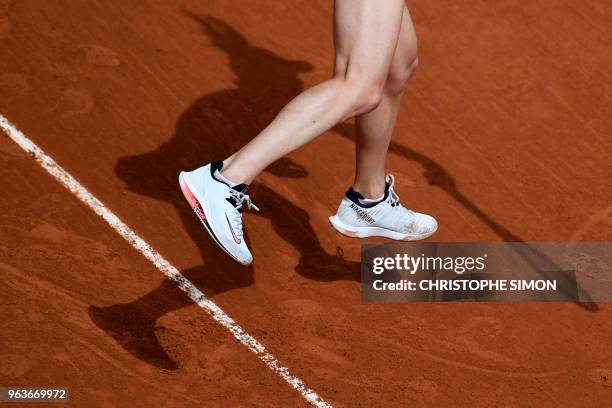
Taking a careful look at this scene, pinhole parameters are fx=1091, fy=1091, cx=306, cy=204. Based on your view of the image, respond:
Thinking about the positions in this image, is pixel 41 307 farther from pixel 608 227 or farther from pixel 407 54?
pixel 608 227

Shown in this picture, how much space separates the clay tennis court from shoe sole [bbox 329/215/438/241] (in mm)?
146

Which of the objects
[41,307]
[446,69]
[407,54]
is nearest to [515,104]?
[446,69]

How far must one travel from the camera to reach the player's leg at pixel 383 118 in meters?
6.07

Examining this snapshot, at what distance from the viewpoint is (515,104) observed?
817 centimetres

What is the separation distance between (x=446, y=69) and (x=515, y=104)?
61cm

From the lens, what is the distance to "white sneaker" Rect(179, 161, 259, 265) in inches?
218

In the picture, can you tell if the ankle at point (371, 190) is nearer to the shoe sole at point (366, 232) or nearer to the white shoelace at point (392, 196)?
the white shoelace at point (392, 196)

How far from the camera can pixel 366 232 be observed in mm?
6984

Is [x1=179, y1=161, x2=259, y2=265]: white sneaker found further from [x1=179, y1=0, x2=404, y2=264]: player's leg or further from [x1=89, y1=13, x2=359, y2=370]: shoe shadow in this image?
[x1=89, y1=13, x2=359, y2=370]: shoe shadow

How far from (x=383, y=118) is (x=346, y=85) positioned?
2.91 ft

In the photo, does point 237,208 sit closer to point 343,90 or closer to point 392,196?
point 343,90

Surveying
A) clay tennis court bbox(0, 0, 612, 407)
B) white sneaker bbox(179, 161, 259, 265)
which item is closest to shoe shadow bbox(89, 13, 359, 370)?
clay tennis court bbox(0, 0, 612, 407)

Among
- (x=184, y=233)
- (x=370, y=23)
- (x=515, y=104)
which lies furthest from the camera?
(x=515, y=104)

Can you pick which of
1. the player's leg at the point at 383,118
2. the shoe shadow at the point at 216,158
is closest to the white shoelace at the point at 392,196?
the player's leg at the point at 383,118
